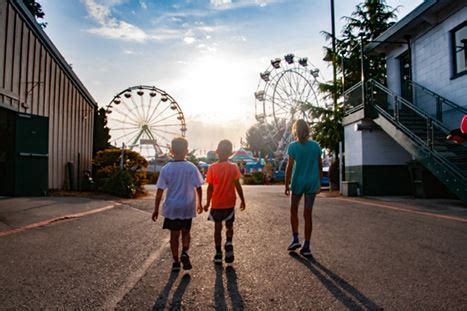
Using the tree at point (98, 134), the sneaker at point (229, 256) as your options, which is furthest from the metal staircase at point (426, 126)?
the tree at point (98, 134)

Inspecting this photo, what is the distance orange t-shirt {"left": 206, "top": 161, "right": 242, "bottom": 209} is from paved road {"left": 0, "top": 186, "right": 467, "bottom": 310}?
696 millimetres

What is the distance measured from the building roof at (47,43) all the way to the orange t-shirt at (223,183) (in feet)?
31.8

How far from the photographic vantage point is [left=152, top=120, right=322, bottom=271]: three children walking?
4320 millimetres

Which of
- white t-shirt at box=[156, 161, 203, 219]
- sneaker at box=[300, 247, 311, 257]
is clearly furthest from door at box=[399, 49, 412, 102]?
white t-shirt at box=[156, 161, 203, 219]

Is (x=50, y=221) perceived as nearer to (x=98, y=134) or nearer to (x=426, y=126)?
(x=426, y=126)

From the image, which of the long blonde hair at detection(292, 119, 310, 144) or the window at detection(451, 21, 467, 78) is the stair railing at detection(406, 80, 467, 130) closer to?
the window at detection(451, 21, 467, 78)

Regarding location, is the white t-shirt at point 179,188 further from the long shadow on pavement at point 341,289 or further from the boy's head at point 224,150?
the long shadow on pavement at point 341,289

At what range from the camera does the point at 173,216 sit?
429cm

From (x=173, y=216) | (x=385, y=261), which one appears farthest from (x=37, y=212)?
(x=385, y=261)

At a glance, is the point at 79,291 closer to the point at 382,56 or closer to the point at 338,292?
the point at 338,292

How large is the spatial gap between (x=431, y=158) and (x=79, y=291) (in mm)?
9893

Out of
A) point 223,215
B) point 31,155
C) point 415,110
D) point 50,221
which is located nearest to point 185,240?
point 223,215

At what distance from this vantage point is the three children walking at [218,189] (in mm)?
4320

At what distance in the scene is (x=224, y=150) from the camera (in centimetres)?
494
